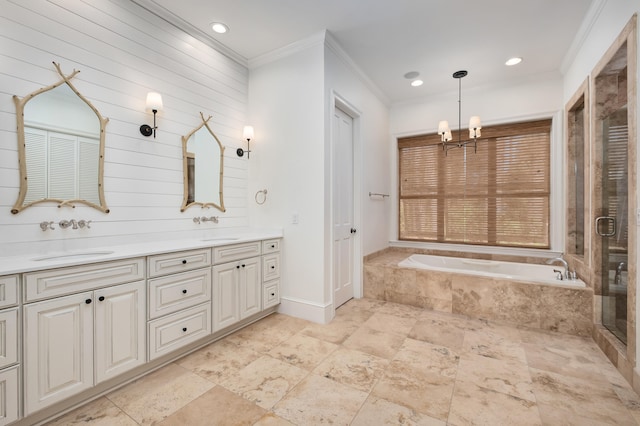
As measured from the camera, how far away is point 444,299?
10.4 feet

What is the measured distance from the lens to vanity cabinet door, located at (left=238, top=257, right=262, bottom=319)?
2.61m

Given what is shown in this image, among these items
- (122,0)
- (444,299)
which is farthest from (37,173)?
(444,299)

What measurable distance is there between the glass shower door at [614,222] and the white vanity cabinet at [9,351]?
3836 millimetres

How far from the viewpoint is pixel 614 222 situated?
237 cm

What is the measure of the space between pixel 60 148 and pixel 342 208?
249 cm

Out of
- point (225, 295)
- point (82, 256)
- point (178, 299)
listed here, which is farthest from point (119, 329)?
point (225, 295)

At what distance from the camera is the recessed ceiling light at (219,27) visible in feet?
8.57

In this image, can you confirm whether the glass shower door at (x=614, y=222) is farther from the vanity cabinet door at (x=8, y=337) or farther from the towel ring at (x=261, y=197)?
the vanity cabinet door at (x=8, y=337)

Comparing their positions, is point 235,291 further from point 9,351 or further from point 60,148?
point 60,148

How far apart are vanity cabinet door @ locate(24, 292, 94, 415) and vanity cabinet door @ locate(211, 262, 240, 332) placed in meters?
0.86

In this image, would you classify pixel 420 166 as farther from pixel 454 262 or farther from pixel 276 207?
pixel 276 207

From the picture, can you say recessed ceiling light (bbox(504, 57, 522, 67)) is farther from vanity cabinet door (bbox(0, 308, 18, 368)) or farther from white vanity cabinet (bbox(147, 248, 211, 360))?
vanity cabinet door (bbox(0, 308, 18, 368))

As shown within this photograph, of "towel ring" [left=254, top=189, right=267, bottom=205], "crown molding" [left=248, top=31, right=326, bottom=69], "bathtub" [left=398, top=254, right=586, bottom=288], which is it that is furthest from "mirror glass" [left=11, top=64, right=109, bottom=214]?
"bathtub" [left=398, top=254, right=586, bottom=288]

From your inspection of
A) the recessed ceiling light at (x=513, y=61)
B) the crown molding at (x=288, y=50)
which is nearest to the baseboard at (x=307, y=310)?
the crown molding at (x=288, y=50)
